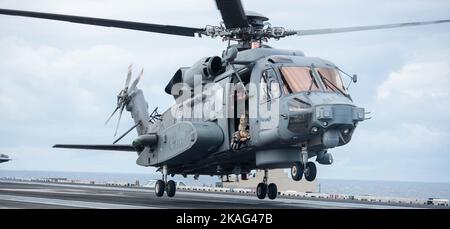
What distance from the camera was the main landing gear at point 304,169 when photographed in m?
21.0

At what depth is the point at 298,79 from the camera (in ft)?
69.7

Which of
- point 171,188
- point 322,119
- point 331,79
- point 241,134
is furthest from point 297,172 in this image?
point 171,188

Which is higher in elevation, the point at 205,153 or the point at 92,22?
the point at 92,22

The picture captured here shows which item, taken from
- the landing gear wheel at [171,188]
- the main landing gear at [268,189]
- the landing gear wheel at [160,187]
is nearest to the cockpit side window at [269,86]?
the main landing gear at [268,189]

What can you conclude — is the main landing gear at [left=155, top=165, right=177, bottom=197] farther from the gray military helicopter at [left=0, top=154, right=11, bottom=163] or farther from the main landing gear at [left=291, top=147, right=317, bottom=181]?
the gray military helicopter at [left=0, top=154, right=11, bottom=163]

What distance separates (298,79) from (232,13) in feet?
10.4

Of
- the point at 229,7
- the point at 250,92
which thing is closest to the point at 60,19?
the point at 229,7

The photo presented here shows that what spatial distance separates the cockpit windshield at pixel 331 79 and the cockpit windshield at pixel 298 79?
0.38 meters

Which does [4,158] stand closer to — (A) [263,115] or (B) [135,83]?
Result: (B) [135,83]
